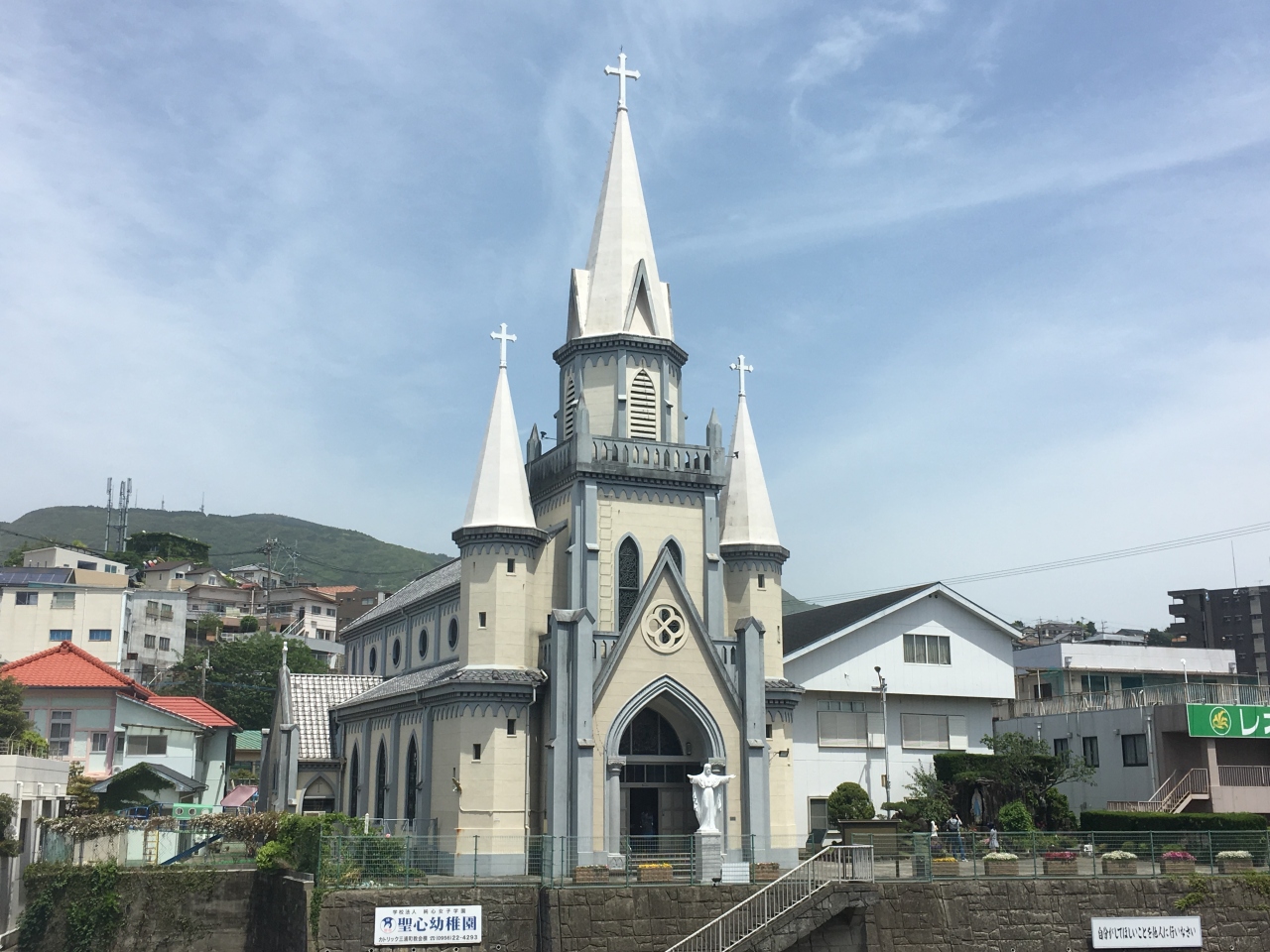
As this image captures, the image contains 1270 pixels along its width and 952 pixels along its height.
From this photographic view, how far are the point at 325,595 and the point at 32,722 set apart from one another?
101472mm

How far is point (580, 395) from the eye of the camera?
162 feet

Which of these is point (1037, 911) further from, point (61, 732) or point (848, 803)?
point (61, 732)

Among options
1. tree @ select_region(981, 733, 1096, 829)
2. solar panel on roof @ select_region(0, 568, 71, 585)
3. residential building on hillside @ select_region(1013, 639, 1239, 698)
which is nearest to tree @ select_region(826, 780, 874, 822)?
tree @ select_region(981, 733, 1096, 829)

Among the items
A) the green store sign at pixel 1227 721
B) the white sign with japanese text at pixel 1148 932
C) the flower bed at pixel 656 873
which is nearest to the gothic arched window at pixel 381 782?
the flower bed at pixel 656 873

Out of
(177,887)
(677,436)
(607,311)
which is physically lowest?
(177,887)

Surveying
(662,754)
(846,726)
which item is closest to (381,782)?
(662,754)

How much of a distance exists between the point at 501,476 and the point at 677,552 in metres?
6.88

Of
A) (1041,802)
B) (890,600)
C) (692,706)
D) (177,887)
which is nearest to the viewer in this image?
(177,887)

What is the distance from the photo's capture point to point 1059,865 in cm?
3725

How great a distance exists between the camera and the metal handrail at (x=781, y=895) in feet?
109

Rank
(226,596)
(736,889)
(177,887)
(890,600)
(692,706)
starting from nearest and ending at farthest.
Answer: (736,889) → (177,887) → (692,706) → (890,600) → (226,596)

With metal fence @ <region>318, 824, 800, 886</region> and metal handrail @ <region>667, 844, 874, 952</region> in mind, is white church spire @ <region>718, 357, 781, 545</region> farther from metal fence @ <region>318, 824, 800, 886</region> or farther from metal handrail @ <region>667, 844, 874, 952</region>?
metal handrail @ <region>667, 844, 874, 952</region>

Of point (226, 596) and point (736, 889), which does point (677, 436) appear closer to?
point (736, 889)

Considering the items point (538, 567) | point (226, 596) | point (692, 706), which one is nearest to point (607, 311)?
point (538, 567)
